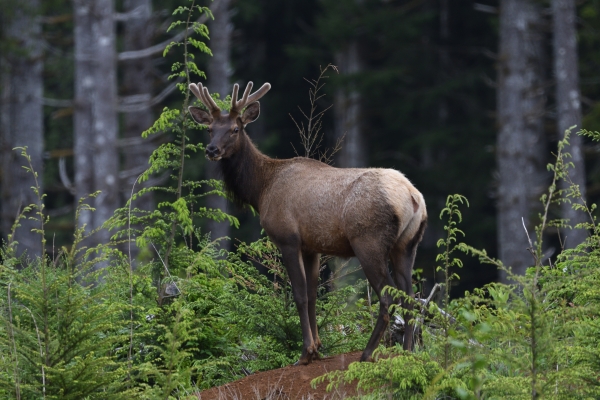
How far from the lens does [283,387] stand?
6.79 m

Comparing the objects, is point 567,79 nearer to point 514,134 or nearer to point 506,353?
point 514,134

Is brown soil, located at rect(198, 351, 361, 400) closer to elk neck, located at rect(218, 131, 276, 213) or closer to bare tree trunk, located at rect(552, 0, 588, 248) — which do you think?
elk neck, located at rect(218, 131, 276, 213)

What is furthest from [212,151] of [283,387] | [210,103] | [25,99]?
[25,99]

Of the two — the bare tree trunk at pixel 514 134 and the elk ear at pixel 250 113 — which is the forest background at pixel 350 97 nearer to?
the bare tree trunk at pixel 514 134

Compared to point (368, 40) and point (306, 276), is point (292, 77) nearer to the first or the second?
point (368, 40)

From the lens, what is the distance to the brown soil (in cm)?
661

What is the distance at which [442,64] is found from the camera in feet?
100

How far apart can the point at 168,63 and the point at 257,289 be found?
23.1 m

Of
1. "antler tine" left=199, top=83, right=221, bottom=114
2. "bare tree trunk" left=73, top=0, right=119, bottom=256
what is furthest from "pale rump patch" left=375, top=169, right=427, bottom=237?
"bare tree trunk" left=73, top=0, right=119, bottom=256

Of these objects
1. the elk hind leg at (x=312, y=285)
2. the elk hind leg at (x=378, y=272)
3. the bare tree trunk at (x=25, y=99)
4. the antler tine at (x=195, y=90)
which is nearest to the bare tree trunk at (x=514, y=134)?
the bare tree trunk at (x=25, y=99)

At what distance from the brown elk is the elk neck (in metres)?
0.01

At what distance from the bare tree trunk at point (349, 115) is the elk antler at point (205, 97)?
17669 millimetres

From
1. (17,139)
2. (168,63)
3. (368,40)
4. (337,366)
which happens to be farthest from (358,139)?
(337,366)

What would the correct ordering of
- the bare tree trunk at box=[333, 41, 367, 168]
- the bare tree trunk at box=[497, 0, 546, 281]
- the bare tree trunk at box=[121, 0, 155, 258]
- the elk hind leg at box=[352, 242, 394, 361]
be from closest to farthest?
1. the elk hind leg at box=[352, 242, 394, 361]
2. the bare tree trunk at box=[497, 0, 546, 281]
3. the bare tree trunk at box=[121, 0, 155, 258]
4. the bare tree trunk at box=[333, 41, 367, 168]
